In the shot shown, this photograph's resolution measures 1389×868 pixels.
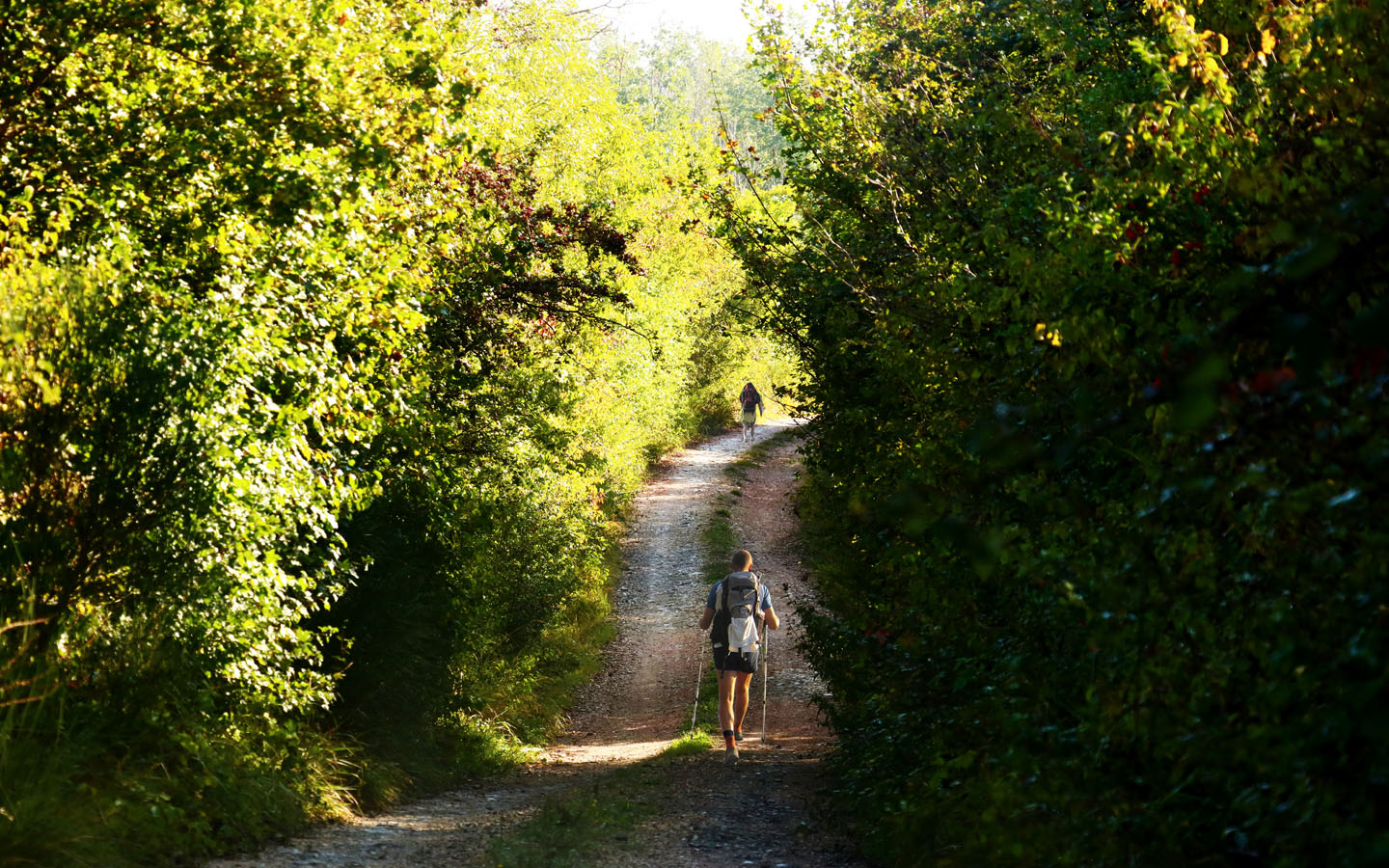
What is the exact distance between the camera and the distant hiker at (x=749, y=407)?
39250 millimetres

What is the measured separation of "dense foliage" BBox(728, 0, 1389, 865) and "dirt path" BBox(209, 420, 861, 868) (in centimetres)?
87

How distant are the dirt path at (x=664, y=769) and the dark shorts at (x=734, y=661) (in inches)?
33.7

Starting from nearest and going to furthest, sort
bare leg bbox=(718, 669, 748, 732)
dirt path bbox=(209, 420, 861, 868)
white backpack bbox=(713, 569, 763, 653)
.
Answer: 1. dirt path bbox=(209, 420, 861, 868)
2. white backpack bbox=(713, 569, 763, 653)
3. bare leg bbox=(718, 669, 748, 732)

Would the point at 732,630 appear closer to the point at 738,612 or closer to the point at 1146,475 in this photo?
the point at 738,612

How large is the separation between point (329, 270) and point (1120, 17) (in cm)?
715

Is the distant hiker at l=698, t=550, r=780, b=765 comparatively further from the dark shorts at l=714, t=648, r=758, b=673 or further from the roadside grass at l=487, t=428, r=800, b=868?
the roadside grass at l=487, t=428, r=800, b=868

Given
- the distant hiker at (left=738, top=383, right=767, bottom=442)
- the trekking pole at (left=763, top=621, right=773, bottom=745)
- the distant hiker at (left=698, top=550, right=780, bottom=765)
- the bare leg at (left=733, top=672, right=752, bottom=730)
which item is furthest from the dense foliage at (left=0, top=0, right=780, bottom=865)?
the distant hiker at (left=738, top=383, right=767, bottom=442)

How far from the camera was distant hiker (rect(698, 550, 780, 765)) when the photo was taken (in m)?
11.9

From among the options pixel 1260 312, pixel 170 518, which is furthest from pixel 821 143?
pixel 1260 312

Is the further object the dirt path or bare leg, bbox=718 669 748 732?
bare leg, bbox=718 669 748 732

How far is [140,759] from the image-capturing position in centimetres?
705

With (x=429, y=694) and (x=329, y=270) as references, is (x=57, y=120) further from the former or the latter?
(x=429, y=694)

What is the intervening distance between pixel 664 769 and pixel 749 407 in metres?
28.6

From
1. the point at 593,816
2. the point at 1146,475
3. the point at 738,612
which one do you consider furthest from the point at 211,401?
the point at 738,612
